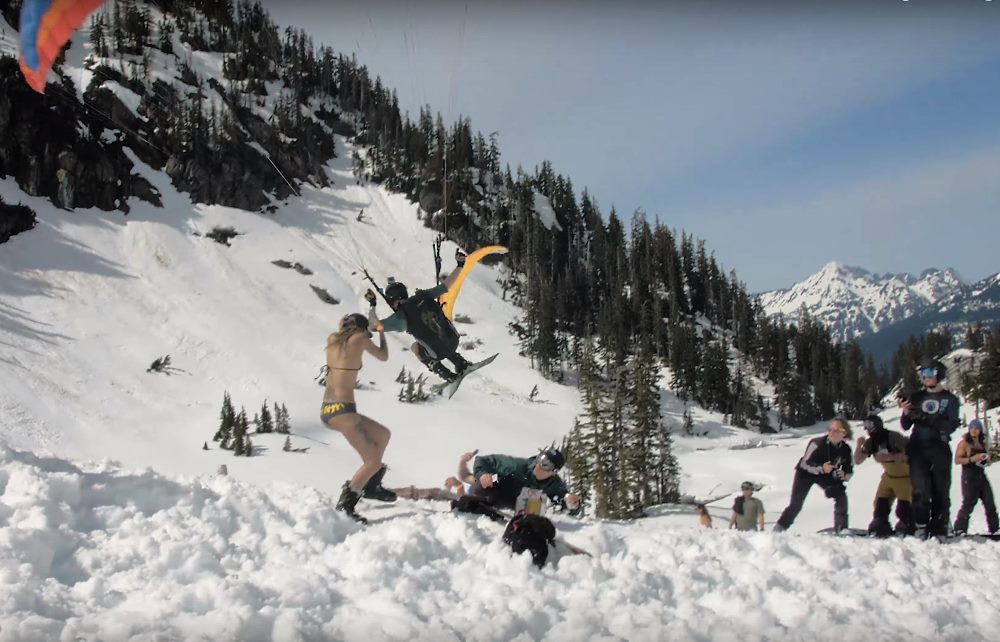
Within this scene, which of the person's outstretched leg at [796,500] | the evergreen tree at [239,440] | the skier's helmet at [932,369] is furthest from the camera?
the evergreen tree at [239,440]

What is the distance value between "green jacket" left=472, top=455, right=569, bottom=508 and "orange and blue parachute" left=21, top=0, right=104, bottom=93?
634cm

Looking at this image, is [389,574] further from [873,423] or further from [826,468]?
[873,423]

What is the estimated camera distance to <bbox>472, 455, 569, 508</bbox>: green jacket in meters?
7.38

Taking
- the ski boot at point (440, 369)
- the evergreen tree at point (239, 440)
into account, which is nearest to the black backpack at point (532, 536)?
the ski boot at point (440, 369)

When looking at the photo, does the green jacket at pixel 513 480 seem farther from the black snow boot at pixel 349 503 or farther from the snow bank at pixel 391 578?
the black snow boot at pixel 349 503

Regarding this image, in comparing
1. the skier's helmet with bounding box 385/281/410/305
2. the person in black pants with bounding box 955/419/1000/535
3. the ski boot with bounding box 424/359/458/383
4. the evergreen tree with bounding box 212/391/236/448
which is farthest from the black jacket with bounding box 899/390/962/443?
the evergreen tree with bounding box 212/391/236/448

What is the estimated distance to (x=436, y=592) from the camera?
476 cm

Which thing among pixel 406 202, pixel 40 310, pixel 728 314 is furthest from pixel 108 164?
pixel 728 314

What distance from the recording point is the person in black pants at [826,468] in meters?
8.05

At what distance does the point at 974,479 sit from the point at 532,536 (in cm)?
669

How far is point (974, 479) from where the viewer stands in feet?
27.6

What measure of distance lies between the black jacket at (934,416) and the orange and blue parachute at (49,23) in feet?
33.7

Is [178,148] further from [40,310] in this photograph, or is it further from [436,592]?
[436,592]

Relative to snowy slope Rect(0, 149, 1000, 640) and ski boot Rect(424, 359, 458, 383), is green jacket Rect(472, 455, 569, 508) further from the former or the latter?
ski boot Rect(424, 359, 458, 383)
